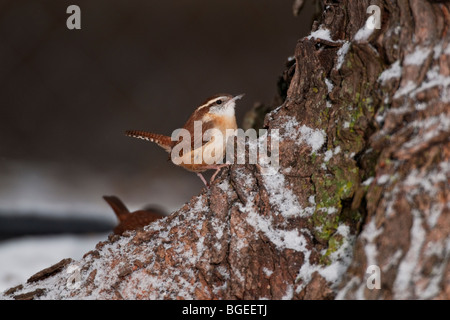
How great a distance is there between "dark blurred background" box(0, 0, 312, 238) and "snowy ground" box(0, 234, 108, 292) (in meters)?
0.20

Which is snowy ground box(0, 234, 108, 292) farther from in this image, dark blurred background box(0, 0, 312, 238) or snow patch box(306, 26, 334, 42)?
snow patch box(306, 26, 334, 42)

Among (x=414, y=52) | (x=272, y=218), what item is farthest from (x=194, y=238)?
(x=414, y=52)

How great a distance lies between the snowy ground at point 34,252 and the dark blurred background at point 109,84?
0.66ft

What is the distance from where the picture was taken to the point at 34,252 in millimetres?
4465

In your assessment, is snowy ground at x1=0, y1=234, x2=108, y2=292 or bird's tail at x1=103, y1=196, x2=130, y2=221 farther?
snowy ground at x1=0, y1=234, x2=108, y2=292

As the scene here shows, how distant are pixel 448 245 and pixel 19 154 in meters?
4.03

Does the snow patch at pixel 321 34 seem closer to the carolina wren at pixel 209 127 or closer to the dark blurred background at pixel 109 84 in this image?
the carolina wren at pixel 209 127

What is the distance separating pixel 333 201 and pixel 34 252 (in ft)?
11.4

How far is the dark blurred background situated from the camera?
3.80 meters

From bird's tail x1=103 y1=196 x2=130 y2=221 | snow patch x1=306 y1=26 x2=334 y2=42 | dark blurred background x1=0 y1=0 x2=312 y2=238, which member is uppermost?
dark blurred background x1=0 y1=0 x2=312 y2=238

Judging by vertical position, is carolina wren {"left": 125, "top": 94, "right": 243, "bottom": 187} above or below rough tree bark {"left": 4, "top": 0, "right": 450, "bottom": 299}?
above

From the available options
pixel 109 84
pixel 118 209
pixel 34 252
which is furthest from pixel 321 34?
pixel 34 252

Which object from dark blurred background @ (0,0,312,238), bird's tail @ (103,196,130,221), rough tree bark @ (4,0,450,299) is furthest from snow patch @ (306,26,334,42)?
bird's tail @ (103,196,130,221)
